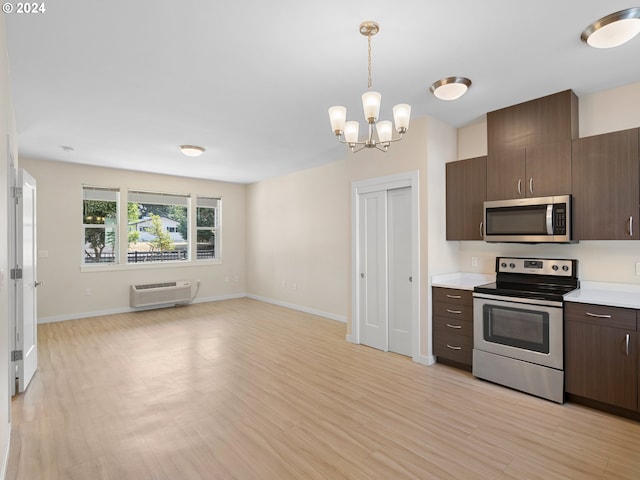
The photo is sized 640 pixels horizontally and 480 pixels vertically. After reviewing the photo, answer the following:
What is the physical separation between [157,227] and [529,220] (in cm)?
653

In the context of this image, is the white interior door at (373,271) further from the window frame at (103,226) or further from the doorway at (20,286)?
the window frame at (103,226)

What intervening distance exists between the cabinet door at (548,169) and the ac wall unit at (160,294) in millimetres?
6155

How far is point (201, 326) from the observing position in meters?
5.43

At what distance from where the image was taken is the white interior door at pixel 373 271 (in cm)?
419

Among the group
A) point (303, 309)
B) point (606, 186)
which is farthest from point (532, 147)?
point (303, 309)

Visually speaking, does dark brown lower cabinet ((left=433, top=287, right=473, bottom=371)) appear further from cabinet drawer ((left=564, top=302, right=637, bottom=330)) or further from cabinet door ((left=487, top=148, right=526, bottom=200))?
cabinet door ((left=487, top=148, right=526, bottom=200))

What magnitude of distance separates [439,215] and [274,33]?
2.56 m

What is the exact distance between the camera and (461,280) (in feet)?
12.7

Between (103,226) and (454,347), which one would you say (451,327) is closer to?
(454,347)

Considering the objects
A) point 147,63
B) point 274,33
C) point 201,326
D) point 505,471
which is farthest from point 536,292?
point 201,326

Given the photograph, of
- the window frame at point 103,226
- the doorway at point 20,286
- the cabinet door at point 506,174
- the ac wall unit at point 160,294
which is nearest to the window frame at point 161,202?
the window frame at point 103,226

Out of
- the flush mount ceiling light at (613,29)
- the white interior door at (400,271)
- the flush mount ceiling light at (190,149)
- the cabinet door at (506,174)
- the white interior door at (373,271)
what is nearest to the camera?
the flush mount ceiling light at (613,29)

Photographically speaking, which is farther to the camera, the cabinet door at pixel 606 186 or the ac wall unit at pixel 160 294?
the ac wall unit at pixel 160 294

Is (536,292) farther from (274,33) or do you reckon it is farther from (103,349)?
(103,349)
